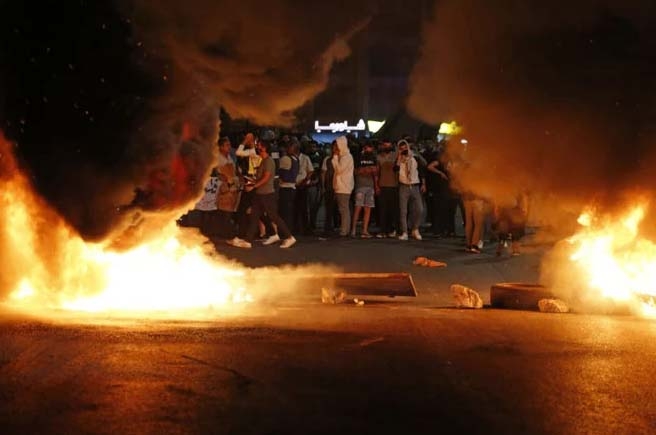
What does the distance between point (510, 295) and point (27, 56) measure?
5533mm

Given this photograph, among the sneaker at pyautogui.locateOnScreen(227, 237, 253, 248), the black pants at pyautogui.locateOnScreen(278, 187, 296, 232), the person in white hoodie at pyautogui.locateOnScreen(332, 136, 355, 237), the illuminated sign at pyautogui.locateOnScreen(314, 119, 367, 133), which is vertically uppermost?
the illuminated sign at pyautogui.locateOnScreen(314, 119, 367, 133)

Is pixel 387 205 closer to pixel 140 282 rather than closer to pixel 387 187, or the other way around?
pixel 387 187

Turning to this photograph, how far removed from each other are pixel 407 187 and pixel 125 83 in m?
8.17

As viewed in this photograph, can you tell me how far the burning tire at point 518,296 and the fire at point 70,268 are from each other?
2.69m

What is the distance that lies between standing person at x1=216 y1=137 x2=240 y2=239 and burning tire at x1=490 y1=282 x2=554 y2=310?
6186mm

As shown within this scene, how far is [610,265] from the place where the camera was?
34.2 feet

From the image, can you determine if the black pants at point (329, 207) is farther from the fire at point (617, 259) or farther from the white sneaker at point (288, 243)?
the fire at point (617, 259)

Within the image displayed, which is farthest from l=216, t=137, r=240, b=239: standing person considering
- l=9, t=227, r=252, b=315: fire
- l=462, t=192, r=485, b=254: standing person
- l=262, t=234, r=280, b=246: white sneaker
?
l=9, t=227, r=252, b=315: fire

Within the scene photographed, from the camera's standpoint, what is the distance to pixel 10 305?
31.0 ft

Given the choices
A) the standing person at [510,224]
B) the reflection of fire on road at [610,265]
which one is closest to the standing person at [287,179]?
the standing person at [510,224]

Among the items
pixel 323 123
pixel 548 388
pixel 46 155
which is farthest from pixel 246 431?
pixel 323 123

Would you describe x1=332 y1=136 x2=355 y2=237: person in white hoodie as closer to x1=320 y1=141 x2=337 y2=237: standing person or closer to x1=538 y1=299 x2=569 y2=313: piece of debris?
x1=320 y1=141 x2=337 y2=237: standing person

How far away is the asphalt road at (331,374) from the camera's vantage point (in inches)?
211

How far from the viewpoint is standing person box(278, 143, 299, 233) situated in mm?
16750
